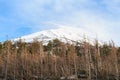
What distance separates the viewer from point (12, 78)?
19656 millimetres

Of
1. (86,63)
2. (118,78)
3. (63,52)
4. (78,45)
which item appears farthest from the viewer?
(78,45)

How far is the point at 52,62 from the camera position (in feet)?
64.5

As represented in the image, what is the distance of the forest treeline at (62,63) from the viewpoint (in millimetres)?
18531

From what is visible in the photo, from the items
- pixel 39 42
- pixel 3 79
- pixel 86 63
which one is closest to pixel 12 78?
pixel 3 79

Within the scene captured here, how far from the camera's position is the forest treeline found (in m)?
18.5

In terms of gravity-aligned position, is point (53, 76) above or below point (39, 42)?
below

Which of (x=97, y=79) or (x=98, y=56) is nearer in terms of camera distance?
(x=97, y=79)

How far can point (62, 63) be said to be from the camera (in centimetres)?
1967

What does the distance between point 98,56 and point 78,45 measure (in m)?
3.92

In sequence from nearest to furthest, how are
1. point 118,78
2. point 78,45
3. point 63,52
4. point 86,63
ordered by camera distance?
point 118,78
point 86,63
point 63,52
point 78,45

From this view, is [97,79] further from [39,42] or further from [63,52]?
[39,42]

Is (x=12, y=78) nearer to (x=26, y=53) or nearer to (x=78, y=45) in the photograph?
(x=26, y=53)

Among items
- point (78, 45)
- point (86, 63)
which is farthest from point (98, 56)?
point (78, 45)

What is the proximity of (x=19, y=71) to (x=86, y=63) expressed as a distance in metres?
4.74
